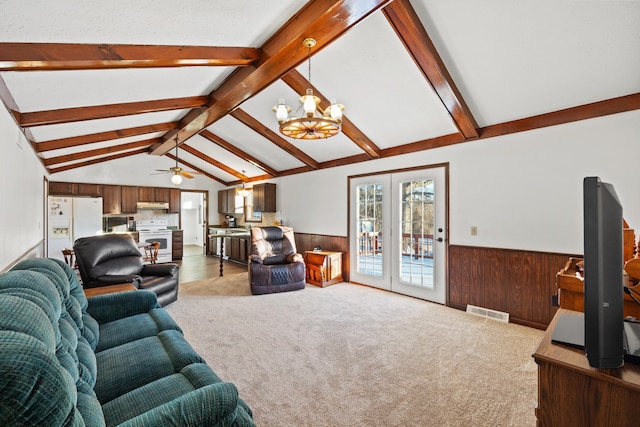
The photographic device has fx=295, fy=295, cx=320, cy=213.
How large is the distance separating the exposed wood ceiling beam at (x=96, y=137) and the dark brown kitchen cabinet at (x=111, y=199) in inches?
135

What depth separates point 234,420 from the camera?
3.86 feet

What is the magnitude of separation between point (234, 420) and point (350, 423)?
39.4 inches

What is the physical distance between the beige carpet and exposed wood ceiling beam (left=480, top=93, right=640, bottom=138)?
7.61 feet

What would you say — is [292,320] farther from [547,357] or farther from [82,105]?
[82,105]

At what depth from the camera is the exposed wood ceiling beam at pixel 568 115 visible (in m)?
2.81

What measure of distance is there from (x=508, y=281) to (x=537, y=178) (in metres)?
1.27

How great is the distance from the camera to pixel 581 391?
1.04 meters

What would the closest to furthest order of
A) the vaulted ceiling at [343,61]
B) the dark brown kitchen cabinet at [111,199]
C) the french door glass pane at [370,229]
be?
the vaulted ceiling at [343,61] → the french door glass pane at [370,229] → the dark brown kitchen cabinet at [111,199]

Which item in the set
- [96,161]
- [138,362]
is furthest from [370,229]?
[96,161]

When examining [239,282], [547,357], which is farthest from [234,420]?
[239,282]

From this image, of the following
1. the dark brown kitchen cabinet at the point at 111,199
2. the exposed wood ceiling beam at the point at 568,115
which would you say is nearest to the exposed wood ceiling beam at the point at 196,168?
the dark brown kitchen cabinet at the point at 111,199

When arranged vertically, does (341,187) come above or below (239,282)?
above

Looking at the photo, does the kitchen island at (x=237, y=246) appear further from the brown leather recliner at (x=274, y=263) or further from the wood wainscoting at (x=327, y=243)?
the brown leather recliner at (x=274, y=263)

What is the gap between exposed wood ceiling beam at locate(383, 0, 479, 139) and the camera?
2.45m
